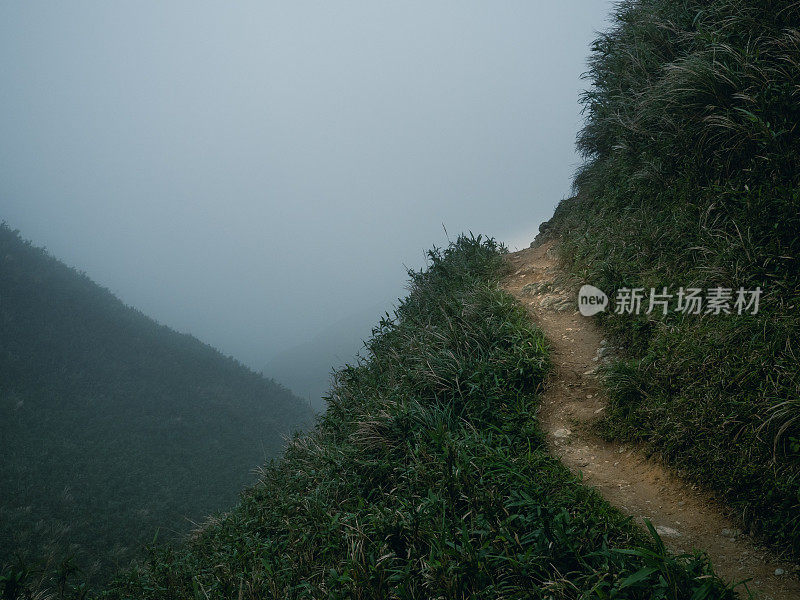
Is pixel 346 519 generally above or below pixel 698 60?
below

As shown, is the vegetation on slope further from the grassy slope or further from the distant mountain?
the distant mountain

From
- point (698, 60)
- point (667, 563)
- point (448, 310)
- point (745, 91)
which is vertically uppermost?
point (698, 60)

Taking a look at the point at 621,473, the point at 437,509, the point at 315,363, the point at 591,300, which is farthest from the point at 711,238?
the point at 315,363

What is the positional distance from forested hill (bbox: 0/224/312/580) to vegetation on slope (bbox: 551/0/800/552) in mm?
10177

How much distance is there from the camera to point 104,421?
24.7m

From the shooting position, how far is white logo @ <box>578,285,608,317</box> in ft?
17.7

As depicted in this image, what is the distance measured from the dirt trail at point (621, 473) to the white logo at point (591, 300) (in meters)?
0.12

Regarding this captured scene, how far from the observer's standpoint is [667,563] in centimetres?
220

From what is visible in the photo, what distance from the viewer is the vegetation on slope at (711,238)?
9.86 ft

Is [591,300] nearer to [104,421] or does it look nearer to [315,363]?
[104,421]

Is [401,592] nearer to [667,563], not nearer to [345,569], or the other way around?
[345,569]

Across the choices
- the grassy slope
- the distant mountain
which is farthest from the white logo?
the distant mountain

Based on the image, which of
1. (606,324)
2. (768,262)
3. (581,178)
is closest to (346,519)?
(606,324)

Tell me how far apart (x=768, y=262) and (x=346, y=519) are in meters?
4.51
